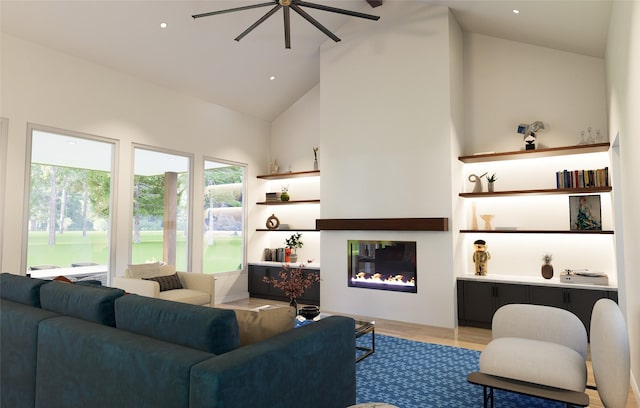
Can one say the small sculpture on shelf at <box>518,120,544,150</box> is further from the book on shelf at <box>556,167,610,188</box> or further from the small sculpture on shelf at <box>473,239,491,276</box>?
the small sculpture on shelf at <box>473,239,491,276</box>

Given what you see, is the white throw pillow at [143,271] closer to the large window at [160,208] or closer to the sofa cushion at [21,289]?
the large window at [160,208]

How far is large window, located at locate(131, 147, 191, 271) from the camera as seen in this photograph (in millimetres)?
5777

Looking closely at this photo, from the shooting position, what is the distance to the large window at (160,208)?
5.78 metres

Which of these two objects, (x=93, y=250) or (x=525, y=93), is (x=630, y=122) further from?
(x=93, y=250)

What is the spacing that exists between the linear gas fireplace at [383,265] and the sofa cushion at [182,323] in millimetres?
3963

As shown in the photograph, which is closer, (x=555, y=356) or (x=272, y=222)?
(x=555, y=356)

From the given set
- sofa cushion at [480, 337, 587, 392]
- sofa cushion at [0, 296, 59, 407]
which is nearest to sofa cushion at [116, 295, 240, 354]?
sofa cushion at [0, 296, 59, 407]

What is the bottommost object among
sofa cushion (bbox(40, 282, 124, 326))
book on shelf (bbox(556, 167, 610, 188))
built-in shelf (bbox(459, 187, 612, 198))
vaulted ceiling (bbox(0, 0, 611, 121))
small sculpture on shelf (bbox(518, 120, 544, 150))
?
sofa cushion (bbox(40, 282, 124, 326))

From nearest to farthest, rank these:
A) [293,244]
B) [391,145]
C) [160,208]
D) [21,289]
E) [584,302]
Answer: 1. [21,289]
2. [584,302]
3. [391,145]
4. [160,208]
5. [293,244]

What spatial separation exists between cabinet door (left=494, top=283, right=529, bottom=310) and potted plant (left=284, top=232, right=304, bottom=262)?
11.4ft

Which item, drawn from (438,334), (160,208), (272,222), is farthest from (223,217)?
(438,334)

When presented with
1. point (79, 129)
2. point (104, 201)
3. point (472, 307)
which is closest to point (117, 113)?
point (79, 129)

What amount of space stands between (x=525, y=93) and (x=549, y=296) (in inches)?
106

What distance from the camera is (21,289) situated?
2.82 metres
